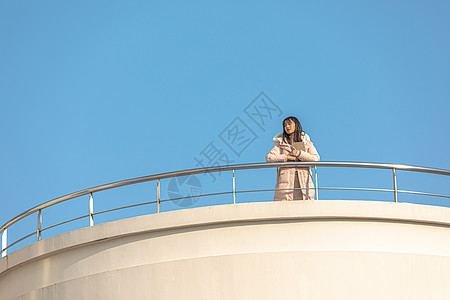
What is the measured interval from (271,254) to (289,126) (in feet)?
6.88

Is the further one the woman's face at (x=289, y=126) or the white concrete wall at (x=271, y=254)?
the woman's face at (x=289, y=126)

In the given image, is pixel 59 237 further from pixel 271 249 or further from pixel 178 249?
pixel 271 249

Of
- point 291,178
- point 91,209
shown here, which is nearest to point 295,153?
point 291,178

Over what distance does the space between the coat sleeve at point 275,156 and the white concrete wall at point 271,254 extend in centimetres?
95

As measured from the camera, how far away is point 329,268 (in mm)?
10953

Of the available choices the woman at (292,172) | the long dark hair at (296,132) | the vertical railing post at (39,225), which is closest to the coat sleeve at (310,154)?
the woman at (292,172)

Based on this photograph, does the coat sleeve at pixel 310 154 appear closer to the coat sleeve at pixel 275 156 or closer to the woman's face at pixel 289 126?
the coat sleeve at pixel 275 156

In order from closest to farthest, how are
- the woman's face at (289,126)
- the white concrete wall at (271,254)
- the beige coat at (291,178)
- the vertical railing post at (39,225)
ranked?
the white concrete wall at (271,254) → the beige coat at (291,178) → the woman's face at (289,126) → the vertical railing post at (39,225)

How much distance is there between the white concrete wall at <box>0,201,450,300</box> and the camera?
35.9 ft

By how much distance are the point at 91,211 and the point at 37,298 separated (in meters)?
1.45

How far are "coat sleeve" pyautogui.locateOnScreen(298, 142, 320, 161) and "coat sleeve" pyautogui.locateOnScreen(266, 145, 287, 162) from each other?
0.24 meters

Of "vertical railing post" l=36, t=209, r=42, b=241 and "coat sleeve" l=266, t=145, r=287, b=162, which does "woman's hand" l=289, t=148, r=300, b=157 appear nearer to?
"coat sleeve" l=266, t=145, r=287, b=162

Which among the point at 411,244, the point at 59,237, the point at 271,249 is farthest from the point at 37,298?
the point at 411,244

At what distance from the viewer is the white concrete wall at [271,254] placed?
35.9ft
